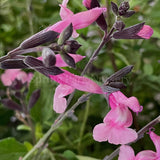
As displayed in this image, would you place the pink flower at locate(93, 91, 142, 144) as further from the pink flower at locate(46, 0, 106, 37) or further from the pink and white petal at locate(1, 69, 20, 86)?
the pink and white petal at locate(1, 69, 20, 86)

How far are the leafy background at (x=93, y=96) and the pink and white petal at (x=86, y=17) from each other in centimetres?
7

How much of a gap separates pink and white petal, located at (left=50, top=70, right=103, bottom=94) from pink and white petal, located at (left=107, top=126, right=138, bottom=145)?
6 cm

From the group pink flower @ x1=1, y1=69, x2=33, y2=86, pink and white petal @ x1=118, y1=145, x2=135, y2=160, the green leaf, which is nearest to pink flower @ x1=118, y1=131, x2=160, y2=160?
pink and white petal @ x1=118, y1=145, x2=135, y2=160

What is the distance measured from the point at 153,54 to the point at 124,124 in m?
0.61

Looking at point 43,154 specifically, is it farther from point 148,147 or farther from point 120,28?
point 120,28

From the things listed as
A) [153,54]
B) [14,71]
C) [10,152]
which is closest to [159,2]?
[153,54]

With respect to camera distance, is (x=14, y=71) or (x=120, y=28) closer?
(x=120, y=28)

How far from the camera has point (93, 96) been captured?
1.70 feet

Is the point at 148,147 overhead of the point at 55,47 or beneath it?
beneath

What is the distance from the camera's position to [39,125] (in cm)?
77

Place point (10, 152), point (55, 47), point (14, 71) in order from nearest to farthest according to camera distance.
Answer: point (55, 47)
point (10, 152)
point (14, 71)

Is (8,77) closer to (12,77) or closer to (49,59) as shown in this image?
(12,77)

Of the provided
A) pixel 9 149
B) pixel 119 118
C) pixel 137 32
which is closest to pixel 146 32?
pixel 137 32

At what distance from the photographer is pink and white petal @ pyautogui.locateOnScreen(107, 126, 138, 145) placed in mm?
379
